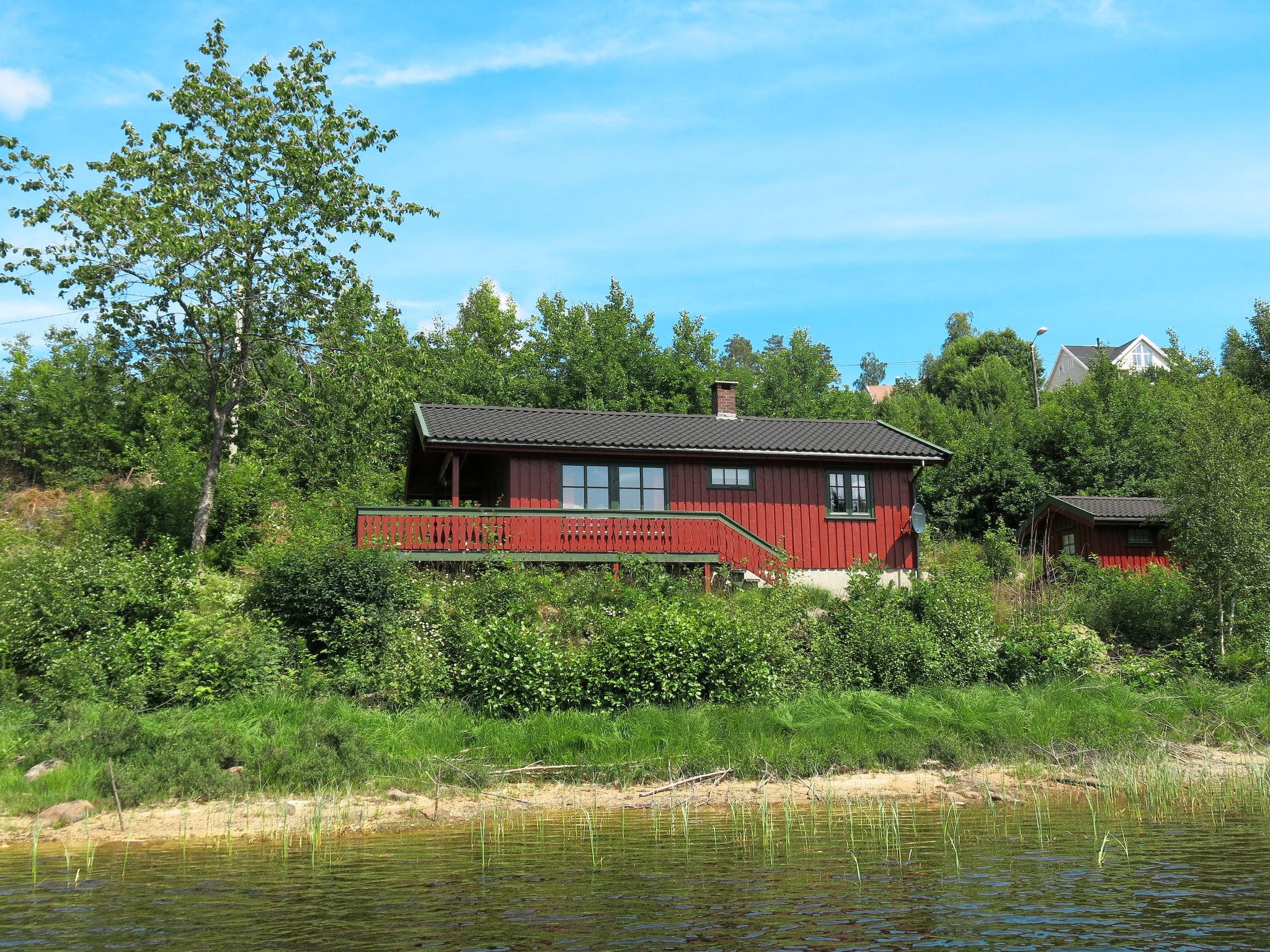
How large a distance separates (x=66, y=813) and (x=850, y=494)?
722 inches

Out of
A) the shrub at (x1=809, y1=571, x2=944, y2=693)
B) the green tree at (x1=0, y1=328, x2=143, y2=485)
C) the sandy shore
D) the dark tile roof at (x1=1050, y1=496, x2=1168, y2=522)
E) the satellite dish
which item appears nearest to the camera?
the sandy shore

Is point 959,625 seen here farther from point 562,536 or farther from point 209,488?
point 209,488

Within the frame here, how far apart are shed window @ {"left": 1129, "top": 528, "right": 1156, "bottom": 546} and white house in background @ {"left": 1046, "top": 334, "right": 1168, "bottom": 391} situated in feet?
150

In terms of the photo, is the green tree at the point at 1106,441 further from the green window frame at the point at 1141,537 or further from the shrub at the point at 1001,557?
the shrub at the point at 1001,557

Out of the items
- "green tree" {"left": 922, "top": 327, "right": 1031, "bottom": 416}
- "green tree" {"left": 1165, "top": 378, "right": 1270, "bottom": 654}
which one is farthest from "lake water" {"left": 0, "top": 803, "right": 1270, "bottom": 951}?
"green tree" {"left": 922, "top": 327, "right": 1031, "bottom": 416}

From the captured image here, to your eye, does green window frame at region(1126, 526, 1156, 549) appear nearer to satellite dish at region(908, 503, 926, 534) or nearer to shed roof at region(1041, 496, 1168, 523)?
shed roof at region(1041, 496, 1168, 523)

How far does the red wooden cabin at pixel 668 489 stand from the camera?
70.4 feet

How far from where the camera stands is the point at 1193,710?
57.7 feet

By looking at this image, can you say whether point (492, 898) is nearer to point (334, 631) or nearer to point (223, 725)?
point (223, 725)

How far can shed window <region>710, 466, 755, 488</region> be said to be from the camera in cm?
2506

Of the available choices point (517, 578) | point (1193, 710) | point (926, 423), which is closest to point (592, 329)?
point (926, 423)

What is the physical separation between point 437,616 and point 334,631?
1707 millimetres

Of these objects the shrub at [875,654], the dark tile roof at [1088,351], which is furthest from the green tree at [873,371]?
the shrub at [875,654]

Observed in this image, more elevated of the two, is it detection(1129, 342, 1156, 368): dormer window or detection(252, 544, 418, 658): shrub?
detection(1129, 342, 1156, 368): dormer window
